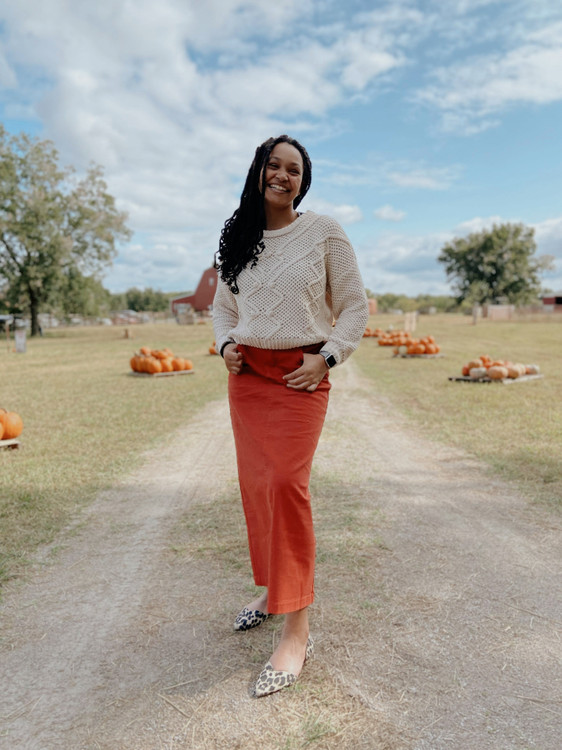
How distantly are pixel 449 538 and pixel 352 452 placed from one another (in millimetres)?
2418

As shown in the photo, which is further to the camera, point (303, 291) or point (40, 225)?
point (40, 225)

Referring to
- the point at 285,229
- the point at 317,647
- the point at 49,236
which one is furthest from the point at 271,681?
the point at 49,236

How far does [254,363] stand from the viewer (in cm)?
264

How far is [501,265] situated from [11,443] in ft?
234

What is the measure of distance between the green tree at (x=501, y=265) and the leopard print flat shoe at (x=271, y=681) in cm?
7134

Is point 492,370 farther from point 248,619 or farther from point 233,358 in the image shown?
point 233,358

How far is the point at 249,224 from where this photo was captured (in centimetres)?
268

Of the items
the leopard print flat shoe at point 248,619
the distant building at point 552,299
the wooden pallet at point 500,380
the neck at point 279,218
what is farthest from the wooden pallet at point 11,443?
the distant building at point 552,299

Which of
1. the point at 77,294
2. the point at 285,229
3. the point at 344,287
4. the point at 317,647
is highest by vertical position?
the point at 77,294

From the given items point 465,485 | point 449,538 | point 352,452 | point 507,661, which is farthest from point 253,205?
point 352,452

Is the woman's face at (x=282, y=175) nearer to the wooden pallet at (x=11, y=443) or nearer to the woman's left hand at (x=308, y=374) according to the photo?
the woman's left hand at (x=308, y=374)

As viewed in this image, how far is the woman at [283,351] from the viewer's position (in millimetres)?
2443

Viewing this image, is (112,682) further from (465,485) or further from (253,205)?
(465,485)

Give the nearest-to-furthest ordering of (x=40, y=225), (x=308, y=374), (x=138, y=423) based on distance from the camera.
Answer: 1. (x=308, y=374)
2. (x=138, y=423)
3. (x=40, y=225)
